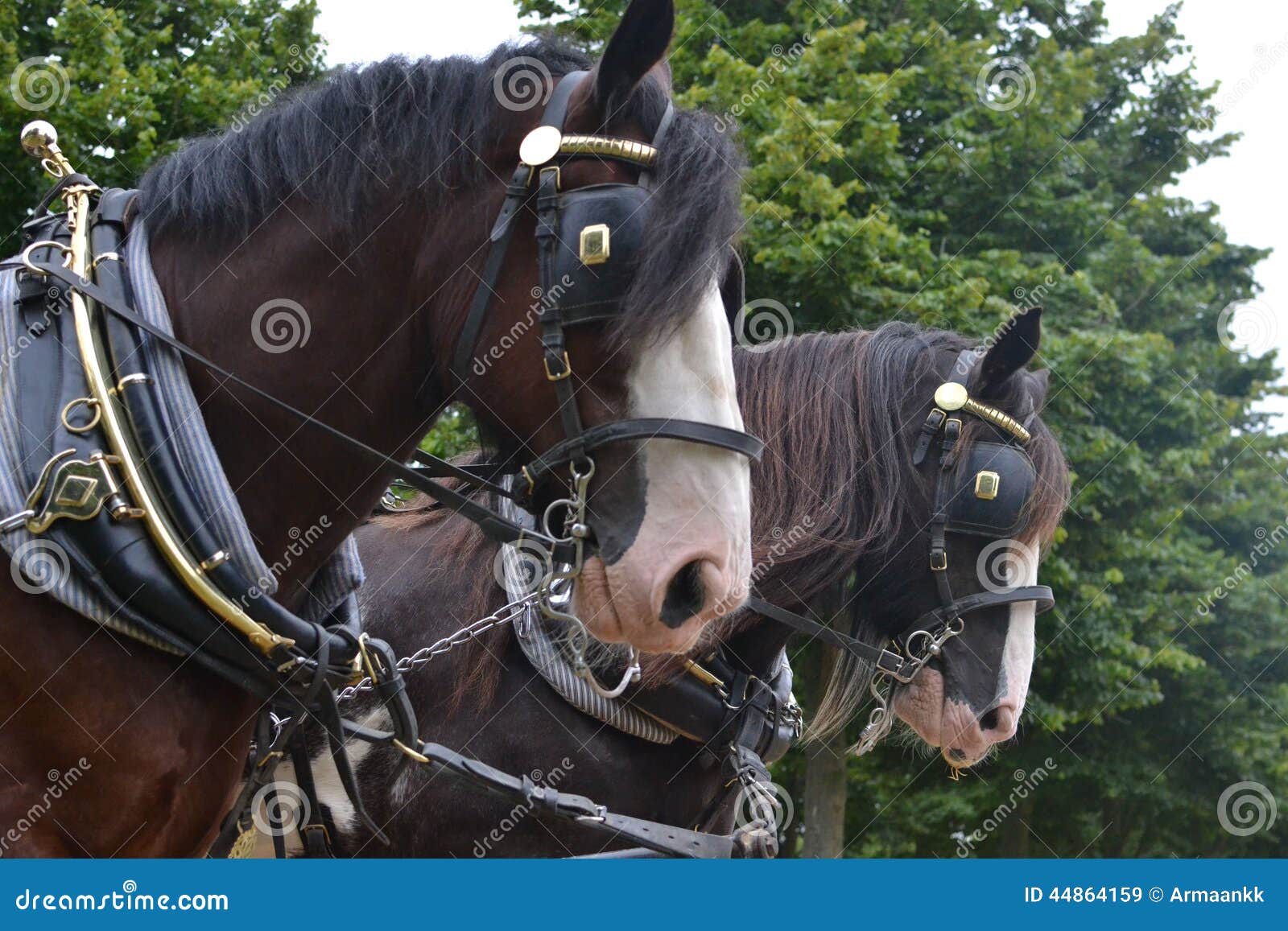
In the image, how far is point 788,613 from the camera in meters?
4.43

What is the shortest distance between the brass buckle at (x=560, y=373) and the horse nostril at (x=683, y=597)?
0.39 meters

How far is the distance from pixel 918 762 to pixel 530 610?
9954 mm

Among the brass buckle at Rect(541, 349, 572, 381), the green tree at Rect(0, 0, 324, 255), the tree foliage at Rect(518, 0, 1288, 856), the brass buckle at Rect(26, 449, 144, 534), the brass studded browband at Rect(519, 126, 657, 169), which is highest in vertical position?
the green tree at Rect(0, 0, 324, 255)

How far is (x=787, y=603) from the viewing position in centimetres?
459

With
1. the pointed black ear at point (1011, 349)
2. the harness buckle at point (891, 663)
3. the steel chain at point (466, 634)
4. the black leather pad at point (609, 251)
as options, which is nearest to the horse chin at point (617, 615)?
the black leather pad at point (609, 251)

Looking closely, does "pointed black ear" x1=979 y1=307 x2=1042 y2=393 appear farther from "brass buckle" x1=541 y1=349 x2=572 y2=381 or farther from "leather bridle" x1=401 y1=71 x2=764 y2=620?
"brass buckle" x1=541 y1=349 x2=572 y2=381

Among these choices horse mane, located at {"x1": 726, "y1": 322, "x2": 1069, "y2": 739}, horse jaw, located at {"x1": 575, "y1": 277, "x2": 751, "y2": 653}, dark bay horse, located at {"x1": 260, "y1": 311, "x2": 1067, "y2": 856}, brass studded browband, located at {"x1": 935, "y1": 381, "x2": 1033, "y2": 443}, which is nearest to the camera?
horse jaw, located at {"x1": 575, "y1": 277, "x2": 751, "y2": 653}

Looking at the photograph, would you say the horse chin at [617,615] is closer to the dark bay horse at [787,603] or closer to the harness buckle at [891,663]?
the dark bay horse at [787,603]

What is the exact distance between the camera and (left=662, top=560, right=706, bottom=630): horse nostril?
2.43 m

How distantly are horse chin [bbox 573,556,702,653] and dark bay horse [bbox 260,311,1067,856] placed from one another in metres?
1.47

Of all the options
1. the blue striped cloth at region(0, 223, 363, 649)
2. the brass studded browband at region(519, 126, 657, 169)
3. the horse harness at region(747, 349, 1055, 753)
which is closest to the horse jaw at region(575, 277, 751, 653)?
the brass studded browband at region(519, 126, 657, 169)

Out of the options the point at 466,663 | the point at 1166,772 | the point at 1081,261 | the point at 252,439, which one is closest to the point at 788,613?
the point at 466,663

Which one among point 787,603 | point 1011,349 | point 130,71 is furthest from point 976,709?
point 130,71

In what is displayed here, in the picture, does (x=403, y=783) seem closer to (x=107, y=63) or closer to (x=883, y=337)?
(x=883, y=337)
